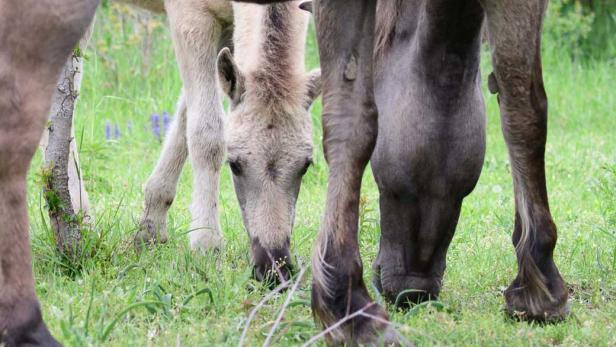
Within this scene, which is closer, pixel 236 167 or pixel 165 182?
pixel 236 167

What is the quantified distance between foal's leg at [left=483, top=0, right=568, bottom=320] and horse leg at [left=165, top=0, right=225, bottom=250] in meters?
2.38

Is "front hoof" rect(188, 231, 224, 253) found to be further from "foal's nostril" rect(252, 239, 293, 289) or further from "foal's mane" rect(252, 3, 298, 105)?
"foal's mane" rect(252, 3, 298, 105)

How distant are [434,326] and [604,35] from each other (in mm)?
10694

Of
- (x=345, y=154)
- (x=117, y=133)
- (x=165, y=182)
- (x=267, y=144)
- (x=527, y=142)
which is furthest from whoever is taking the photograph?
(x=117, y=133)

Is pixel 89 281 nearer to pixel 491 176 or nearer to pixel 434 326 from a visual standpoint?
pixel 434 326

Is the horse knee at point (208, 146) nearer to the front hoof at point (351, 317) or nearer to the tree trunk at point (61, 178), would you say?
the tree trunk at point (61, 178)

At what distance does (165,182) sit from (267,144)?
4.04 ft

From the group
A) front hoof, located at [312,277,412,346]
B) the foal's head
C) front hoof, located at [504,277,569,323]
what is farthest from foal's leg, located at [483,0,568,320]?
the foal's head

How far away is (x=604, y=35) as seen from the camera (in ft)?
44.4

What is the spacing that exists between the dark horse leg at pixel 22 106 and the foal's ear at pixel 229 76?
2.50 m

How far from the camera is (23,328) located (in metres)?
2.90

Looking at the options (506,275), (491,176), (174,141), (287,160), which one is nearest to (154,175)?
(174,141)

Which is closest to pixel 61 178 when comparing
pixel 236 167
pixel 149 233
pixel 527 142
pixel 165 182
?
pixel 236 167

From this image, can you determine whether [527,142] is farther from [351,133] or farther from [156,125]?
[156,125]
